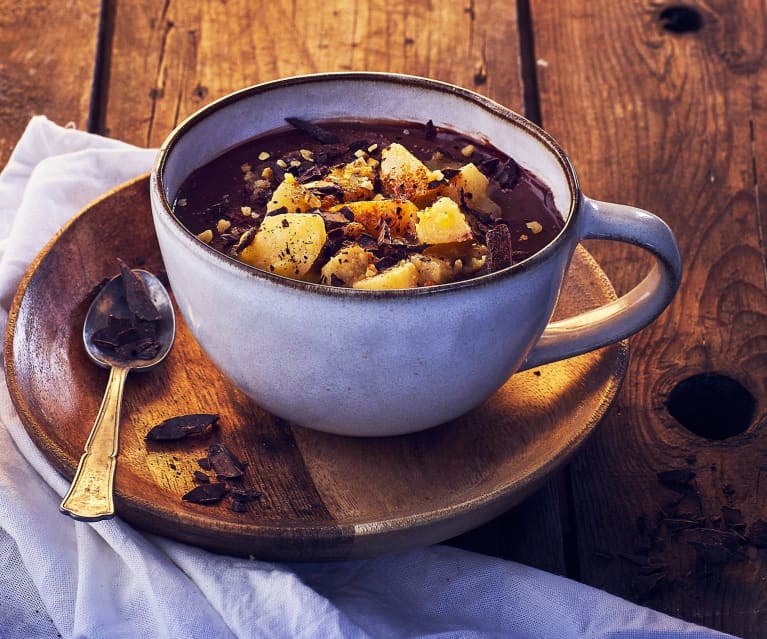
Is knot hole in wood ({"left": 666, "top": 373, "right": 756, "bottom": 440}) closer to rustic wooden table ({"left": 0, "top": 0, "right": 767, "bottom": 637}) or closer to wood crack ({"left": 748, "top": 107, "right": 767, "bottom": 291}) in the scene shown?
rustic wooden table ({"left": 0, "top": 0, "right": 767, "bottom": 637})

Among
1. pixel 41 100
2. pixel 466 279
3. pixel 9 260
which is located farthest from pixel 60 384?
pixel 41 100

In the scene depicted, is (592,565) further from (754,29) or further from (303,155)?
(754,29)

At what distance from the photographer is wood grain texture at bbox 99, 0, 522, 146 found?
9.07 feet

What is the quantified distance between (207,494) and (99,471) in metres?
0.17

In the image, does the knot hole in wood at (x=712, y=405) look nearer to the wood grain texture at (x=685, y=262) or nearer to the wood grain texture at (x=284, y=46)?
the wood grain texture at (x=685, y=262)

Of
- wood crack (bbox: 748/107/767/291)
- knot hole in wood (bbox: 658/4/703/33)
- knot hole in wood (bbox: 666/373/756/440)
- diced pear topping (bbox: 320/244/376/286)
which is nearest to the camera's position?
diced pear topping (bbox: 320/244/376/286)

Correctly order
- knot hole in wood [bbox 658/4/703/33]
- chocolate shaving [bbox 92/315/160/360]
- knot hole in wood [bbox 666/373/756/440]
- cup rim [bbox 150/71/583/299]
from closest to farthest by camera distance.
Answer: cup rim [bbox 150/71/583/299], chocolate shaving [bbox 92/315/160/360], knot hole in wood [bbox 666/373/756/440], knot hole in wood [bbox 658/4/703/33]

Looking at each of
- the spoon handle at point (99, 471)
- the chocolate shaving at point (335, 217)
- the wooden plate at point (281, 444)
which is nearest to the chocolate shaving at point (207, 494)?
the wooden plate at point (281, 444)

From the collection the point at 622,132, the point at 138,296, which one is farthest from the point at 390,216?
the point at 622,132

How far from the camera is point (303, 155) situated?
191 centimetres

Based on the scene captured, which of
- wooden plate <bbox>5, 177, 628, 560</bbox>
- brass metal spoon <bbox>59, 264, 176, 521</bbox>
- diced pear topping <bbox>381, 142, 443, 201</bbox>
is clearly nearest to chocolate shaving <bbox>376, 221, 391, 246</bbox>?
diced pear topping <bbox>381, 142, 443, 201</bbox>

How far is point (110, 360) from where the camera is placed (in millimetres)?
1850

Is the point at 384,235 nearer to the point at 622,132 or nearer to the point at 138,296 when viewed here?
the point at 138,296

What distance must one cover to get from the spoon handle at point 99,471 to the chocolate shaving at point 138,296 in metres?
0.21
